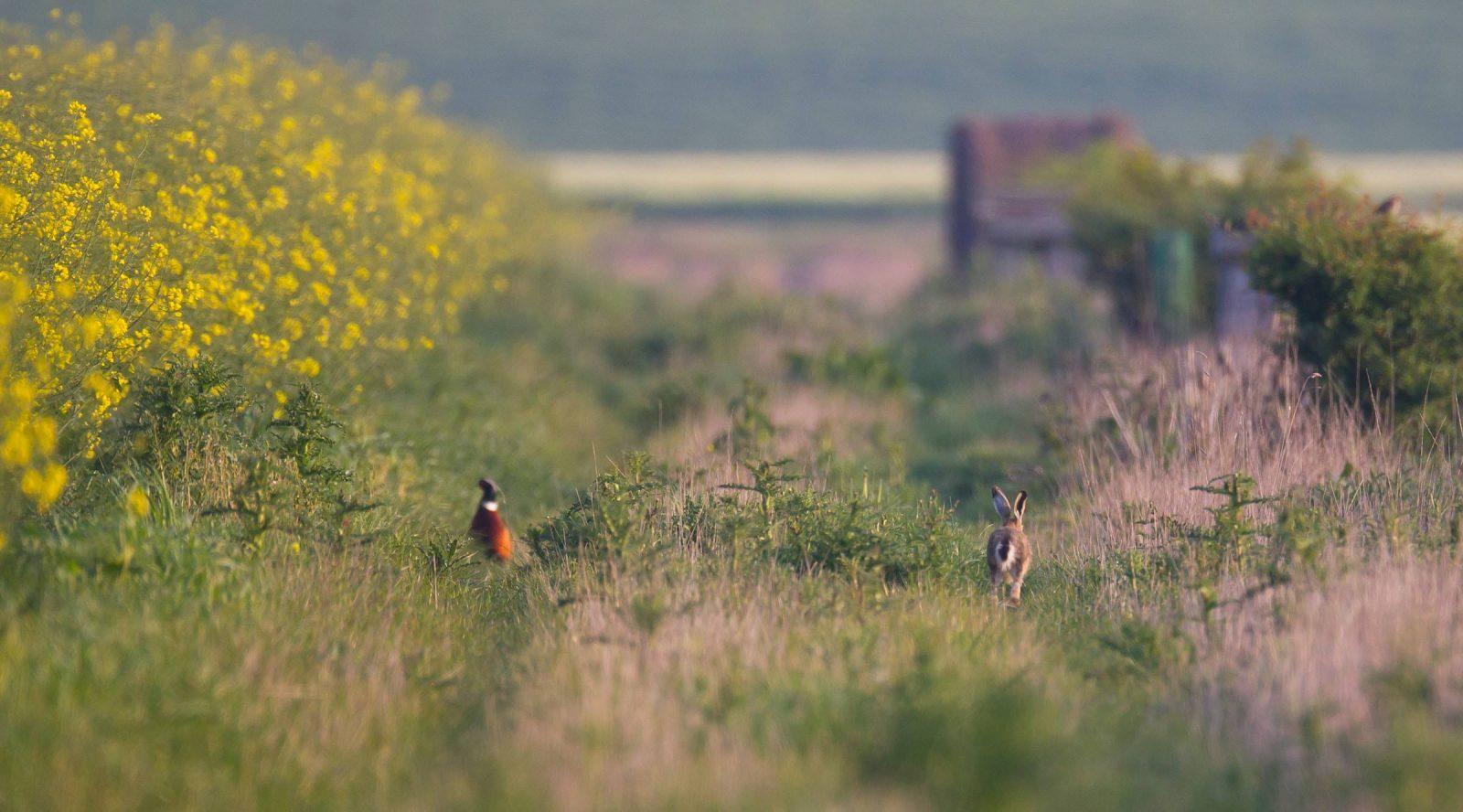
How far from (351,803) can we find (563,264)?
724 inches

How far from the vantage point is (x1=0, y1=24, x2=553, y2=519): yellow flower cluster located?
6.71 m

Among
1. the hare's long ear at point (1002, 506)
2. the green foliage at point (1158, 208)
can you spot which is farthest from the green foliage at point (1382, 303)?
the green foliage at point (1158, 208)

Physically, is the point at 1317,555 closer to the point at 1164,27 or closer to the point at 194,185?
the point at 194,185

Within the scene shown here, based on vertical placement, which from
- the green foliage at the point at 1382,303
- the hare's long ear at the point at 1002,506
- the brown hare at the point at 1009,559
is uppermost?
the green foliage at the point at 1382,303

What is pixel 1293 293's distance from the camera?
9.20 m

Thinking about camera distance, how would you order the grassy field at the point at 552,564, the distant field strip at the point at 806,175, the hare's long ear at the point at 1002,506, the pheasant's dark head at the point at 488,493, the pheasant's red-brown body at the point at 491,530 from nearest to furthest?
1. the grassy field at the point at 552,564
2. the hare's long ear at the point at 1002,506
3. the pheasant's red-brown body at the point at 491,530
4. the pheasant's dark head at the point at 488,493
5. the distant field strip at the point at 806,175

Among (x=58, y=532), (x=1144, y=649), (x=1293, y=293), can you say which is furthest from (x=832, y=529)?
(x=1293, y=293)

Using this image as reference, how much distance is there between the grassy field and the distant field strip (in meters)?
45.8

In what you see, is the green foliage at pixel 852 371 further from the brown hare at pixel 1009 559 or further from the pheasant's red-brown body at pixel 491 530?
the brown hare at pixel 1009 559

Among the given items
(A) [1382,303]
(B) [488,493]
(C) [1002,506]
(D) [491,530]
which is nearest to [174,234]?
(B) [488,493]

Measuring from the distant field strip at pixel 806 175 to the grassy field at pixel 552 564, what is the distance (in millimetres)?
45757

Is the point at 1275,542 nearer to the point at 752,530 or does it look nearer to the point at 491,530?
the point at 752,530

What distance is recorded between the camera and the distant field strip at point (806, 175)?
61562 millimetres

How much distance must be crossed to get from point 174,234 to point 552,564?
2.89m
